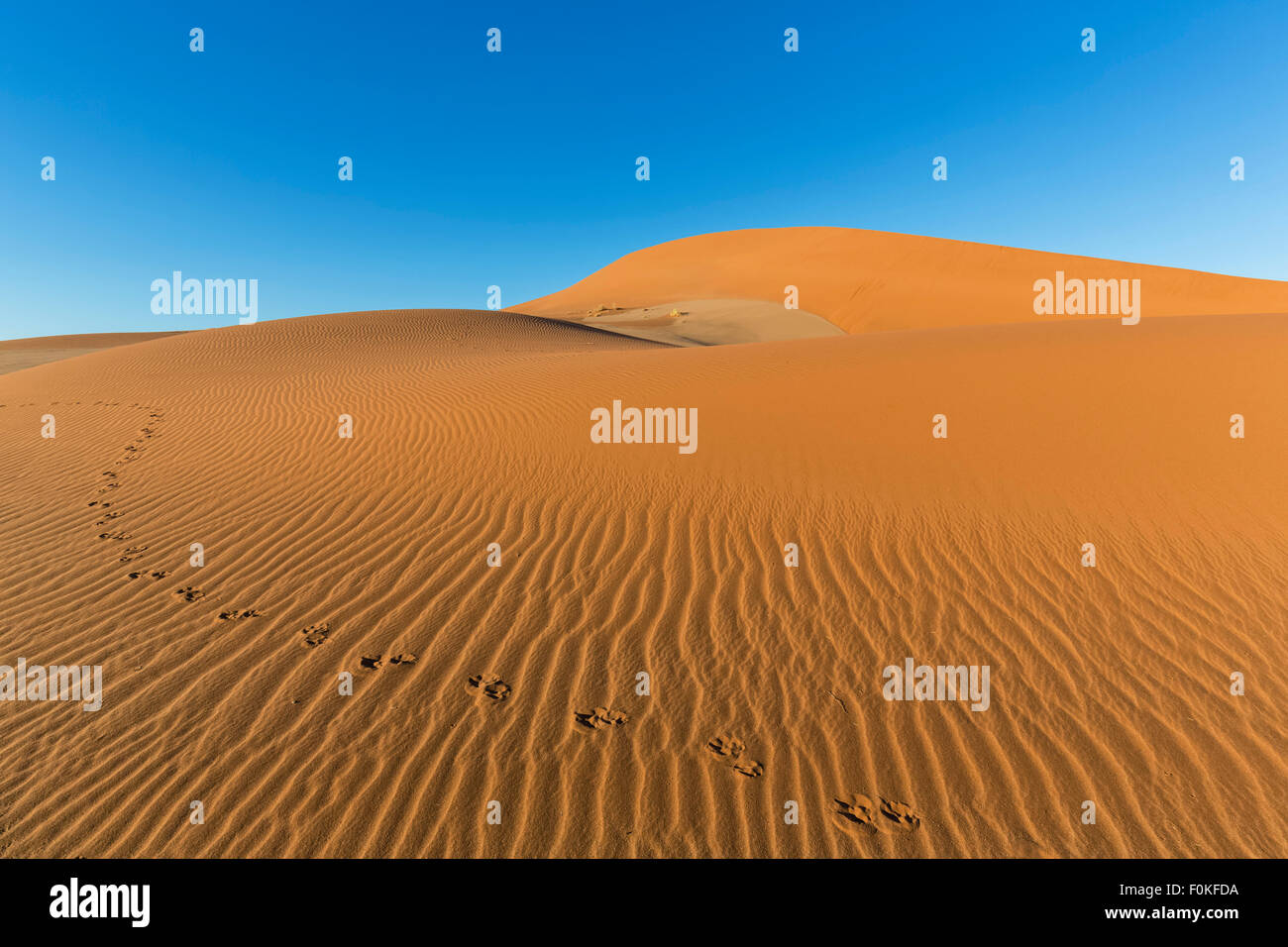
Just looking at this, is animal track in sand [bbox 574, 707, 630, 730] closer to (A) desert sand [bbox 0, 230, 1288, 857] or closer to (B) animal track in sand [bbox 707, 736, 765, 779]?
(A) desert sand [bbox 0, 230, 1288, 857]

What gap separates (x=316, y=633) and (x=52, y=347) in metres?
61.2

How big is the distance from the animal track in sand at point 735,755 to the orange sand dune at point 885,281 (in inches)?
1167

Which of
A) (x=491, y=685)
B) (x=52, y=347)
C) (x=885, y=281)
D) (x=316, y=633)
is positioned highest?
(x=885, y=281)

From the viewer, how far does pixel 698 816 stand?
3.06 m

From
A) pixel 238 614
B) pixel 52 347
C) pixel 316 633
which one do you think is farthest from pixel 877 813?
pixel 52 347

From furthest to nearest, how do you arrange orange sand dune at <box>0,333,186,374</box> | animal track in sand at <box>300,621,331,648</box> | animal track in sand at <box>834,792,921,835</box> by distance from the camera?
orange sand dune at <box>0,333,186,374</box>, animal track in sand at <box>300,621,331,648</box>, animal track in sand at <box>834,792,921,835</box>

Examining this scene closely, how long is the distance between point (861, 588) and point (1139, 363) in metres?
7.17

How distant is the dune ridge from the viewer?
308cm

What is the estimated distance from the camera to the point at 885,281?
4356 cm

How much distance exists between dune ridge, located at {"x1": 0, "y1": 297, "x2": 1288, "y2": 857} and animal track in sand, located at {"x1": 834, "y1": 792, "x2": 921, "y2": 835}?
0.01 meters

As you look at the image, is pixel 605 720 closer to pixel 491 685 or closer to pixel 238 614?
pixel 491 685

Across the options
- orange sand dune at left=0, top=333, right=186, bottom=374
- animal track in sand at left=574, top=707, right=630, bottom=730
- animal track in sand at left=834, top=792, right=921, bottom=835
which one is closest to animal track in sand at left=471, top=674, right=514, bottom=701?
animal track in sand at left=574, top=707, right=630, bottom=730
